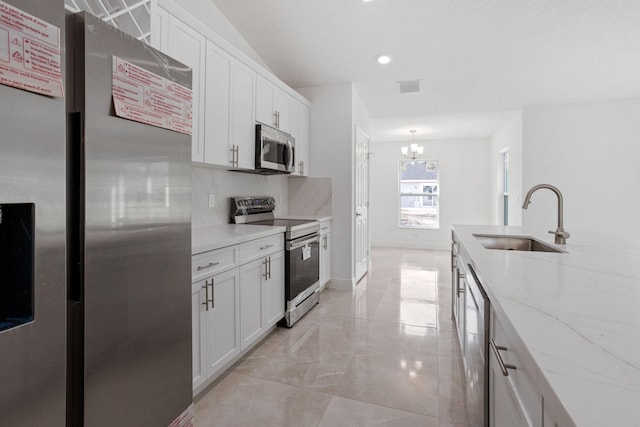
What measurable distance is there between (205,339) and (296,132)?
8.56 ft

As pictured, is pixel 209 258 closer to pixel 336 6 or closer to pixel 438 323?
pixel 438 323

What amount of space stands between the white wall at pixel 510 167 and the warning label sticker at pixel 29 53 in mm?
5600

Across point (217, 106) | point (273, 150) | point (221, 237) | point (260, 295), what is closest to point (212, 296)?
point (221, 237)

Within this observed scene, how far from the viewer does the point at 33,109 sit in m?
0.80

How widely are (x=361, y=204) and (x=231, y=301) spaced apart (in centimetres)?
294

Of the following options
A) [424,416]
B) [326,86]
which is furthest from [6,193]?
[326,86]

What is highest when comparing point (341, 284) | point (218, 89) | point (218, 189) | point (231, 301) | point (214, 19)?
point (214, 19)

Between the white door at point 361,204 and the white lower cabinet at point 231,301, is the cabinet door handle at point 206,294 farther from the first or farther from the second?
the white door at point 361,204

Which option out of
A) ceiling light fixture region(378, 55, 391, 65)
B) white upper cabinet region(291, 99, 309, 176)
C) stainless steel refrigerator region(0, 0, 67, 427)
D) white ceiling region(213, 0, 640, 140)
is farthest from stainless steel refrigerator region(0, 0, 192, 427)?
ceiling light fixture region(378, 55, 391, 65)

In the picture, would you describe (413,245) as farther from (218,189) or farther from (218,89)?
(218,89)

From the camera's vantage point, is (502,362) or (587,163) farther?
(587,163)

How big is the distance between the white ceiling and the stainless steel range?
1709 millimetres

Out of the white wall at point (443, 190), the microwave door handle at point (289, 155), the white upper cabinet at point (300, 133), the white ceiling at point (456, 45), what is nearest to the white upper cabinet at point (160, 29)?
the white ceiling at point (456, 45)

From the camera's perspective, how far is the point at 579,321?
0.75 m
